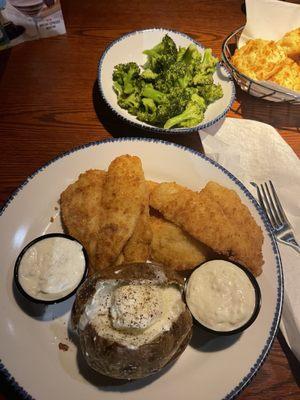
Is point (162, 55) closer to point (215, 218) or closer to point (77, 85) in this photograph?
point (77, 85)

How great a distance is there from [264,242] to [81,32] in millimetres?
1981

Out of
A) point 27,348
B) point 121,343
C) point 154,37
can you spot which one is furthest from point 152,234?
point 154,37

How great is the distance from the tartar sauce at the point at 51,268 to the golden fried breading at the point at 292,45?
5.98 ft

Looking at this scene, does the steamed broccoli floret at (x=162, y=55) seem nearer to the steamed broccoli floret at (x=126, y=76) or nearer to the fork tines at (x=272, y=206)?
the steamed broccoli floret at (x=126, y=76)

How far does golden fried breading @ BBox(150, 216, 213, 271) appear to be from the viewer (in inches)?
62.4

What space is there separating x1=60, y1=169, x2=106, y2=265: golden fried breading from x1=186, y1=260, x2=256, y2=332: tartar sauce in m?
0.48

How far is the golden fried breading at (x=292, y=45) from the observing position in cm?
223

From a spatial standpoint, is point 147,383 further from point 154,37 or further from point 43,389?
point 154,37

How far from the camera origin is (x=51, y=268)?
55.8 inches

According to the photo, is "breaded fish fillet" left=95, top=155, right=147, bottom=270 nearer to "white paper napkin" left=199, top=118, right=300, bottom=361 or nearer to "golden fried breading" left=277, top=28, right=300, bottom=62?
"white paper napkin" left=199, top=118, right=300, bottom=361

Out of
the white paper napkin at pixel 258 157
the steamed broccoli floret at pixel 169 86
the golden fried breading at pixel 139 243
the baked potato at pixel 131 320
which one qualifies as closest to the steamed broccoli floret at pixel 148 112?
the steamed broccoli floret at pixel 169 86

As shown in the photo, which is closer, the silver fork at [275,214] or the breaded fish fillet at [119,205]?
the breaded fish fillet at [119,205]

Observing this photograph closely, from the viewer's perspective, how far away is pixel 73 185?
5.67 ft

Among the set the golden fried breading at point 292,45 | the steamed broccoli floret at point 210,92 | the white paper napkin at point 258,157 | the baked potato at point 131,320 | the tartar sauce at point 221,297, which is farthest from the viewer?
the golden fried breading at point 292,45
